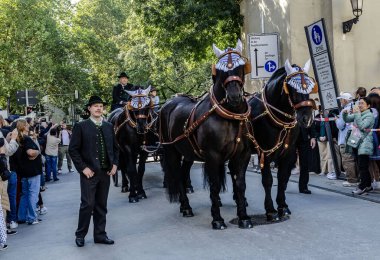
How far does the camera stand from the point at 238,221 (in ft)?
26.8

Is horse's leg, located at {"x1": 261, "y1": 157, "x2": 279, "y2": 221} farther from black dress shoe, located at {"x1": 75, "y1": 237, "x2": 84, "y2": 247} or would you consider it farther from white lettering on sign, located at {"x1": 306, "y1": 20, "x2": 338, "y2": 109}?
white lettering on sign, located at {"x1": 306, "y1": 20, "x2": 338, "y2": 109}

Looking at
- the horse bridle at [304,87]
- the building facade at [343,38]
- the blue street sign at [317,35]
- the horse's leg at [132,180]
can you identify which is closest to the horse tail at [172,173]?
the horse's leg at [132,180]

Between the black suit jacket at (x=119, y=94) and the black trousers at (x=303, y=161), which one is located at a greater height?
the black suit jacket at (x=119, y=94)

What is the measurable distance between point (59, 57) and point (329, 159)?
31.7 m

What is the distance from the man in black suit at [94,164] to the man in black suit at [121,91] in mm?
6332

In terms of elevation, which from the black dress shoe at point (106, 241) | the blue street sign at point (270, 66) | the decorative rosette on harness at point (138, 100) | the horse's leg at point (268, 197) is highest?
the blue street sign at point (270, 66)

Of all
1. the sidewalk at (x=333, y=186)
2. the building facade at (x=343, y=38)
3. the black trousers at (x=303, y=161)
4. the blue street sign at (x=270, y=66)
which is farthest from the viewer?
the building facade at (x=343, y=38)

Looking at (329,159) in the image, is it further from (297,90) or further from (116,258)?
(116,258)

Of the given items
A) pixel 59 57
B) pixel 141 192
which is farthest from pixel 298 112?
pixel 59 57

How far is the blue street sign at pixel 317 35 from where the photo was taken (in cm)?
1253

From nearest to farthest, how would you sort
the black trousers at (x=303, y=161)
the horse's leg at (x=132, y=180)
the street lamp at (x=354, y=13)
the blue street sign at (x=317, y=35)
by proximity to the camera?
the black trousers at (x=303, y=161)
the horse's leg at (x=132, y=180)
the blue street sign at (x=317, y=35)
the street lamp at (x=354, y=13)

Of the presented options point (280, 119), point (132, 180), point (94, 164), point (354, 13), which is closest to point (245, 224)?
point (280, 119)

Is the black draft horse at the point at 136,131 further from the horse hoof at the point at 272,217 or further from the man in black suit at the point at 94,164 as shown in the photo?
the horse hoof at the point at 272,217

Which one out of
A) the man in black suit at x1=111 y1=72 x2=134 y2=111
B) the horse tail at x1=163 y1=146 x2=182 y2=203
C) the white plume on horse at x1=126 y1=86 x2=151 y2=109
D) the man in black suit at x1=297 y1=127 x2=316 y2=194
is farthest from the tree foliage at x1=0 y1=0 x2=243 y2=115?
the man in black suit at x1=297 y1=127 x2=316 y2=194
